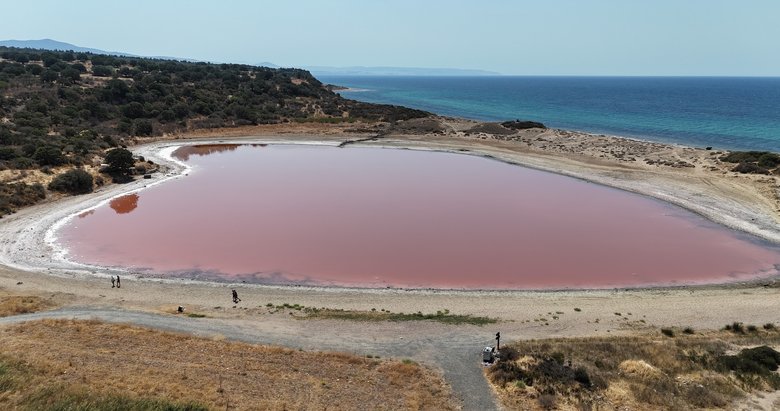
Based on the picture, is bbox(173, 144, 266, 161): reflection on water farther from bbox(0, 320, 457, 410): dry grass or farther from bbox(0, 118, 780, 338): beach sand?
bbox(0, 320, 457, 410): dry grass

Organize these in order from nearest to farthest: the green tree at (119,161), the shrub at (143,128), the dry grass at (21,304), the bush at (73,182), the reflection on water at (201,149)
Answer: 1. the dry grass at (21,304)
2. the bush at (73,182)
3. the green tree at (119,161)
4. the reflection on water at (201,149)
5. the shrub at (143,128)

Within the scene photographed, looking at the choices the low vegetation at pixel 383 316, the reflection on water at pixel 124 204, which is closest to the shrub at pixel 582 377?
the low vegetation at pixel 383 316

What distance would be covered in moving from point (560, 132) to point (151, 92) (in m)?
74.4

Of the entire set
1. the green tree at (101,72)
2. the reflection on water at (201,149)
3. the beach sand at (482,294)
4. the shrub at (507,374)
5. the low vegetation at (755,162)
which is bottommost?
the beach sand at (482,294)

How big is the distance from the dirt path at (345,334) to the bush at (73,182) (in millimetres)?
26581

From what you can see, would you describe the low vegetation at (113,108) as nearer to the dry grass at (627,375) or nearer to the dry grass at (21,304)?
the dry grass at (21,304)

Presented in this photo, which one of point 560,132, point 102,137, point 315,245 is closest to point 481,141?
point 560,132

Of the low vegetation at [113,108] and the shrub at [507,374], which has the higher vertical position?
the low vegetation at [113,108]

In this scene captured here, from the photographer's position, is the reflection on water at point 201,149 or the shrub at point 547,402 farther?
the reflection on water at point 201,149

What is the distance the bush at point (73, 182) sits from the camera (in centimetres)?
4372

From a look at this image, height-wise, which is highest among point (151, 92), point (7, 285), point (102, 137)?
point (151, 92)

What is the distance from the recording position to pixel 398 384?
16.7 meters

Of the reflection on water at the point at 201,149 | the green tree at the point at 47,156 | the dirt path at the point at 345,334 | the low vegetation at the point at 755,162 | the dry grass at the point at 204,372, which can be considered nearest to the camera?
the dry grass at the point at 204,372

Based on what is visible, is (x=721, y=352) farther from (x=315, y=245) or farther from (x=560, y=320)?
(x=315, y=245)
